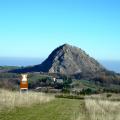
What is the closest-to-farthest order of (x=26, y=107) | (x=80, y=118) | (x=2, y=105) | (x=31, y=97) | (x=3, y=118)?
(x=3, y=118)
(x=80, y=118)
(x=2, y=105)
(x=26, y=107)
(x=31, y=97)

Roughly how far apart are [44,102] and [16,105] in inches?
164

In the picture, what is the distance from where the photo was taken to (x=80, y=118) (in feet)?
47.4

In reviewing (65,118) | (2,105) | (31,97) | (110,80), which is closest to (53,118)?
(65,118)

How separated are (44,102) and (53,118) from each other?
7.20m

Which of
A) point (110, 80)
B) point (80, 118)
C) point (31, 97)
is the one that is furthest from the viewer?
point (110, 80)

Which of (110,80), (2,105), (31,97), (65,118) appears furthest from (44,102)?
(110,80)

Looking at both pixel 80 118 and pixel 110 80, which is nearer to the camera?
pixel 80 118

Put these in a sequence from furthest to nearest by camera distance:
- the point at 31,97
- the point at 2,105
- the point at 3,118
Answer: the point at 31,97, the point at 2,105, the point at 3,118

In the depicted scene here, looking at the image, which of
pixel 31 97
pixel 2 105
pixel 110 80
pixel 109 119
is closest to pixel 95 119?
pixel 109 119

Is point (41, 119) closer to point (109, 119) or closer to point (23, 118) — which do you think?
point (23, 118)

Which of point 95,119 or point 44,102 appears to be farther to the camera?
point 44,102

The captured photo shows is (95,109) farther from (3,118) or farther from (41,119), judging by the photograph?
(3,118)

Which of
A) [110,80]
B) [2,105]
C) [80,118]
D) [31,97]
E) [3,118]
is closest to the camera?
[3,118]

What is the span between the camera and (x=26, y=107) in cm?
1814
